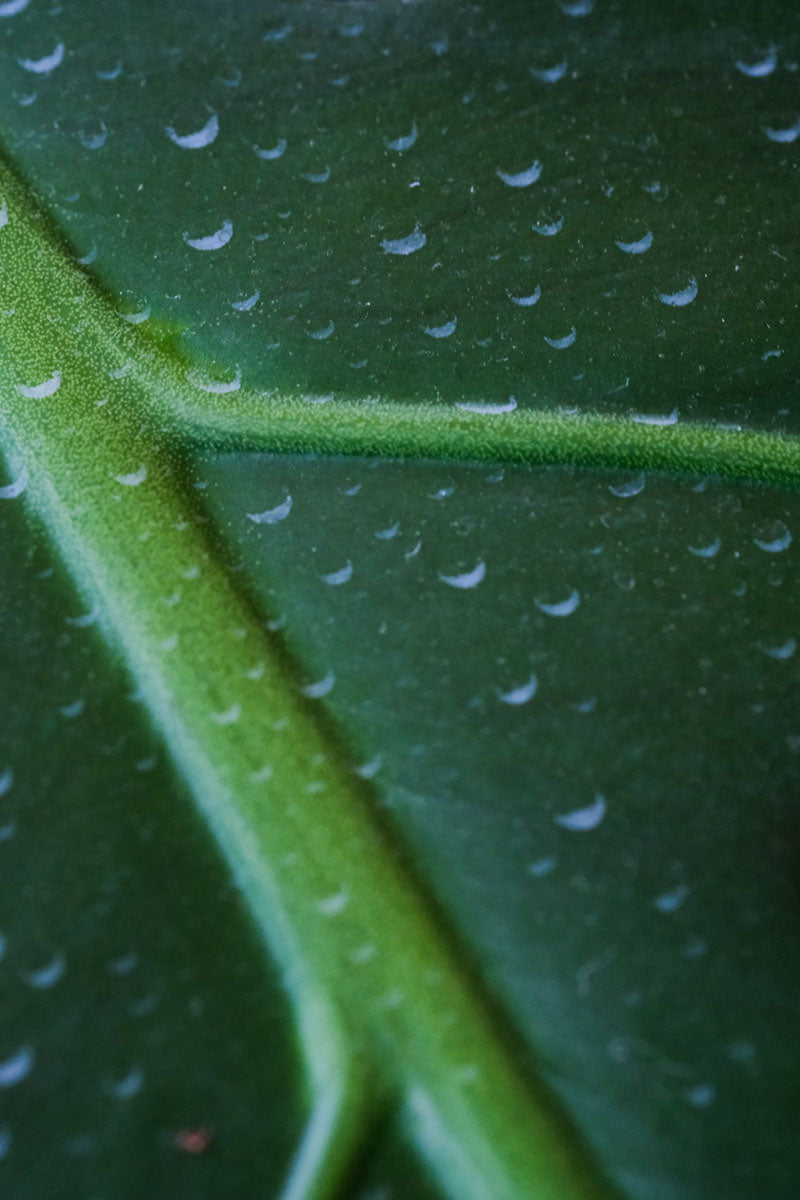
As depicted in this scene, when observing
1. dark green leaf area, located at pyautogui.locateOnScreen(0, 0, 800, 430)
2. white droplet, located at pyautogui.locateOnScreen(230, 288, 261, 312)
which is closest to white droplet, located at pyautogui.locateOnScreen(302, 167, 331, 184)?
dark green leaf area, located at pyautogui.locateOnScreen(0, 0, 800, 430)

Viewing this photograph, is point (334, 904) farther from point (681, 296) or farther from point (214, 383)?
point (681, 296)

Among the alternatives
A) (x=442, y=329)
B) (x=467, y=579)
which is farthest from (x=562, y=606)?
(x=442, y=329)

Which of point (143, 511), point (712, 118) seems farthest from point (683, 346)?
point (143, 511)

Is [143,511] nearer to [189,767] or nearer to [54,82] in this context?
[189,767]

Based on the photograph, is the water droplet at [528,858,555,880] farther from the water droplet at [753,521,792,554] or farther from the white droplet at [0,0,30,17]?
the white droplet at [0,0,30,17]

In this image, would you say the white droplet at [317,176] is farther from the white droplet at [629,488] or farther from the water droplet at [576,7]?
the white droplet at [629,488]
